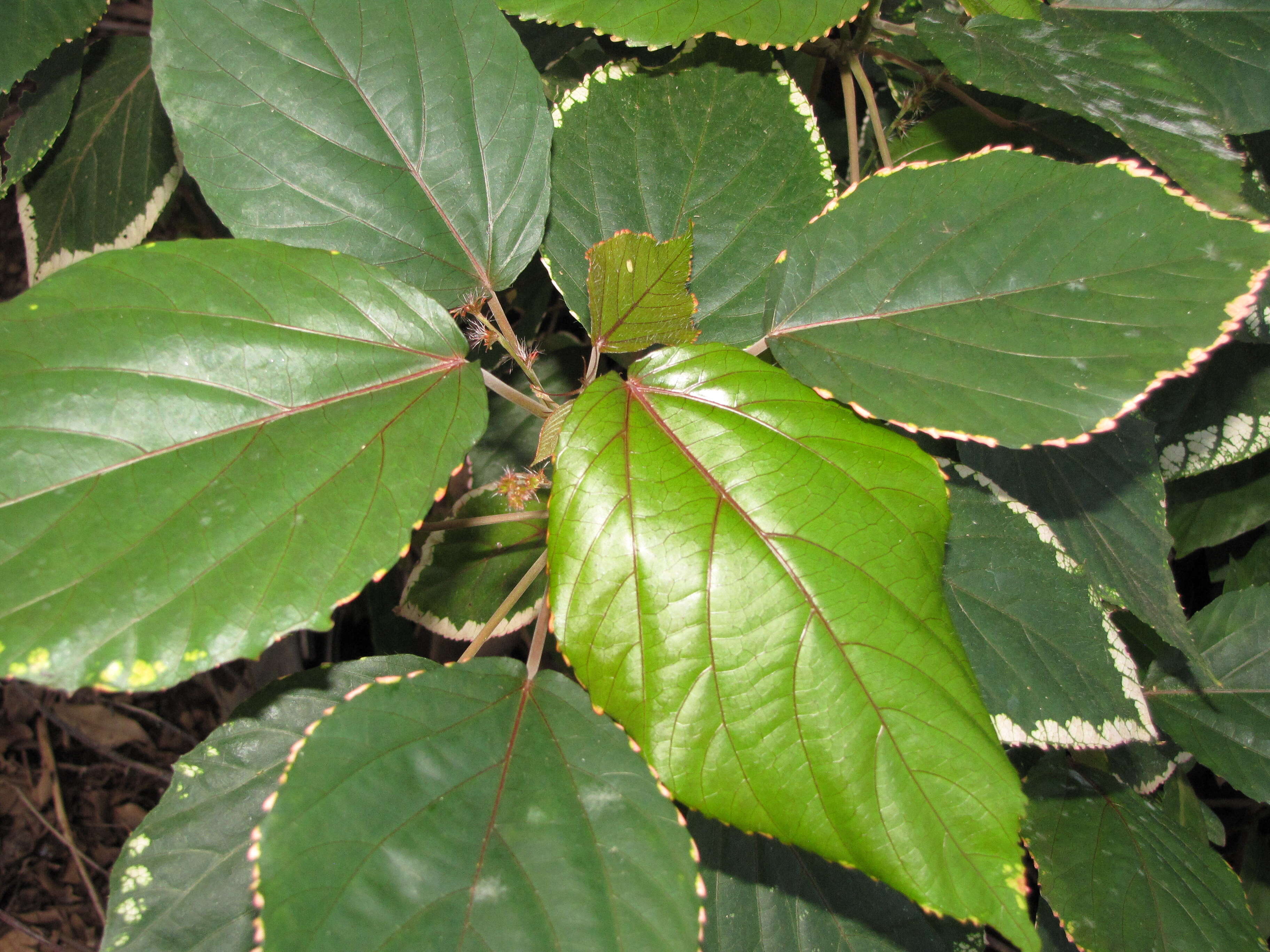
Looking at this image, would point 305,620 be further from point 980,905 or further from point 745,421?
point 980,905

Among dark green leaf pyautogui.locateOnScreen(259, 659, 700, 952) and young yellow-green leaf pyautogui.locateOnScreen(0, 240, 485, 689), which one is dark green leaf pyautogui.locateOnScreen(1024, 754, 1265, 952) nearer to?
dark green leaf pyautogui.locateOnScreen(259, 659, 700, 952)

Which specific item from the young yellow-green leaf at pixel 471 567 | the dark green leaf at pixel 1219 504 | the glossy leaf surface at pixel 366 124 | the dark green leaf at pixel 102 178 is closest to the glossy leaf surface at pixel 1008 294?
the glossy leaf surface at pixel 366 124

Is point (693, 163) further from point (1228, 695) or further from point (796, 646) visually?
point (1228, 695)

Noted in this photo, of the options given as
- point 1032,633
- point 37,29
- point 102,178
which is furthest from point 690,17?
point 102,178

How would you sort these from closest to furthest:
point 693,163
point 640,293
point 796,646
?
point 796,646 < point 640,293 < point 693,163

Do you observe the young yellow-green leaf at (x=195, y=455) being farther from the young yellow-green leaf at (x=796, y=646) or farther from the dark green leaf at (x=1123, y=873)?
the dark green leaf at (x=1123, y=873)
